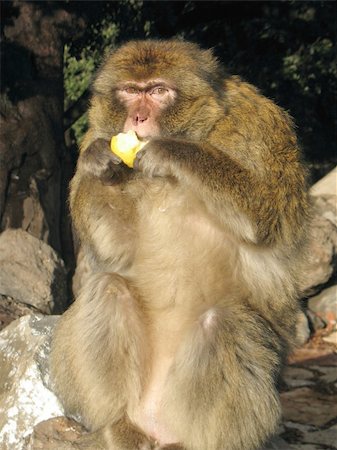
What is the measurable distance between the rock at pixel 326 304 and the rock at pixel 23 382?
10.5 ft

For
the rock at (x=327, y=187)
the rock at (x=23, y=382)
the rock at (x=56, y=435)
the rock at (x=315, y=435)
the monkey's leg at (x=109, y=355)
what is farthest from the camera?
the rock at (x=327, y=187)

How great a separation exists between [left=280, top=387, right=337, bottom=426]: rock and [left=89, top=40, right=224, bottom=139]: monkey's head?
2144mm

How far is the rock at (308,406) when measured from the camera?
204 inches

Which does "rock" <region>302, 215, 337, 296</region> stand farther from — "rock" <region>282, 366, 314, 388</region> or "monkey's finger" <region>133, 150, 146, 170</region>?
"monkey's finger" <region>133, 150, 146, 170</region>

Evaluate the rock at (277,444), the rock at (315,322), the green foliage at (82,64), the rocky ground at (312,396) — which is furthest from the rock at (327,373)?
the green foliage at (82,64)

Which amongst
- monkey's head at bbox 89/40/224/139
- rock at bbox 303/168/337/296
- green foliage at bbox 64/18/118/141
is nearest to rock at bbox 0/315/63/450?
monkey's head at bbox 89/40/224/139

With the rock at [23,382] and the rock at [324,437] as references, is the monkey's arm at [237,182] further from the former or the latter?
the rock at [324,437]

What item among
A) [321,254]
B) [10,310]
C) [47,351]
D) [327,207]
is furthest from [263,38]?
[47,351]

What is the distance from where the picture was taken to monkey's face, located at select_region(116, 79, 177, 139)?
3.77 m

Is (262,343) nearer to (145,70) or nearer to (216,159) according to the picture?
(216,159)

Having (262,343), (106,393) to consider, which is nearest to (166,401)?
(106,393)

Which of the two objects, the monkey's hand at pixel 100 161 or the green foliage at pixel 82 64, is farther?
the green foliage at pixel 82 64

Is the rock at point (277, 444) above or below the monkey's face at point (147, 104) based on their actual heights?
below

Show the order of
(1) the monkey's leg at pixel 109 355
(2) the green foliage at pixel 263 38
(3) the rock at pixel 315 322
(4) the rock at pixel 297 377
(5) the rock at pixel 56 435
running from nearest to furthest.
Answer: (1) the monkey's leg at pixel 109 355
(5) the rock at pixel 56 435
(4) the rock at pixel 297 377
(3) the rock at pixel 315 322
(2) the green foliage at pixel 263 38
